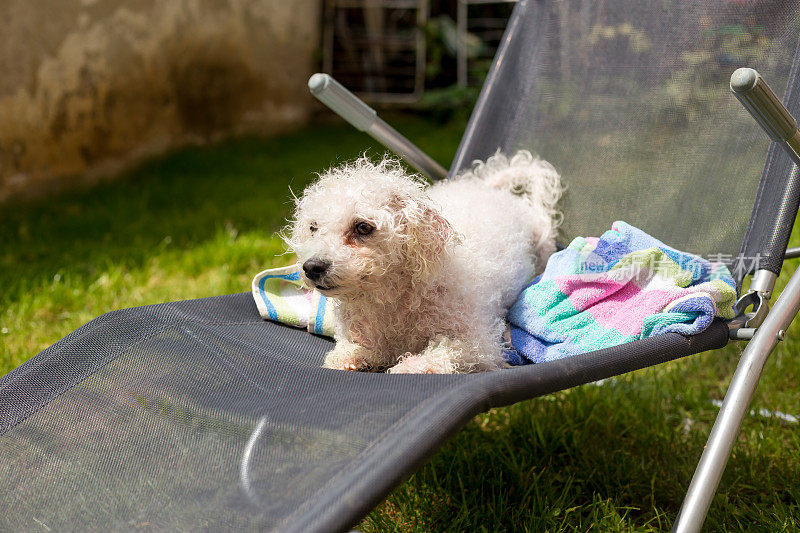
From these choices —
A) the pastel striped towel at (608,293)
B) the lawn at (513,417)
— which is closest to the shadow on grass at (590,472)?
the lawn at (513,417)

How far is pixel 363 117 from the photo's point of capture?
2.31m

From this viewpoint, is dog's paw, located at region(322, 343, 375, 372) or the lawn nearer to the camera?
dog's paw, located at region(322, 343, 375, 372)

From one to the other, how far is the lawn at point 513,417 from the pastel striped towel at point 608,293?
1.34 feet

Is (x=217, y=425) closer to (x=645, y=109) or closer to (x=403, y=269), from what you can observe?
(x=403, y=269)

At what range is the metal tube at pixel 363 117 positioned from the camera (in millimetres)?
2205

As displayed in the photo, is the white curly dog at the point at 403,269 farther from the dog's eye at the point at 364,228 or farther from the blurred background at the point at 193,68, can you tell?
the blurred background at the point at 193,68

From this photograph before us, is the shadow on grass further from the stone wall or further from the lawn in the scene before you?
the stone wall

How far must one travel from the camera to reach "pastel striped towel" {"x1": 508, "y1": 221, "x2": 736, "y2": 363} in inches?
71.6

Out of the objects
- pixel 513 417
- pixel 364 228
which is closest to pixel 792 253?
pixel 513 417

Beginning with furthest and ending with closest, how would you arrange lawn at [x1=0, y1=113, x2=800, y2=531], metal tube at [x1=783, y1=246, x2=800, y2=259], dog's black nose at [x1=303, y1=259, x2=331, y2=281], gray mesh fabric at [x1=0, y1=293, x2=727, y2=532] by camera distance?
metal tube at [x1=783, y1=246, x2=800, y2=259] → lawn at [x1=0, y1=113, x2=800, y2=531] → dog's black nose at [x1=303, y1=259, x2=331, y2=281] → gray mesh fabric at [x1=0, y1=293, x2=727, y2=532]

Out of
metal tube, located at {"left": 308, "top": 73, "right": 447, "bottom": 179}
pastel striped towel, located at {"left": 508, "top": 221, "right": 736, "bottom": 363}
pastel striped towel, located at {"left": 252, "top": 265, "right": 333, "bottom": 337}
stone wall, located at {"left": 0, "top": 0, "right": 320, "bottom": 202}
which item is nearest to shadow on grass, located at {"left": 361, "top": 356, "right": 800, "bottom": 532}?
pastel striped towel, located at {"left": 508, "top": 221, "right": 736, "bottom": 363}

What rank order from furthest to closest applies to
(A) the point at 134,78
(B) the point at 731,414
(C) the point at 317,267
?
(A) the point at 134,78 < (C) the point at 317,267 < (B) the point at 731,414

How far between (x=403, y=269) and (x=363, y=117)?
28.4 inches

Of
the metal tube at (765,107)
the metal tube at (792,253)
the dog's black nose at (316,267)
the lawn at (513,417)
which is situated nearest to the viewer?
the metal tube at (765,107)
